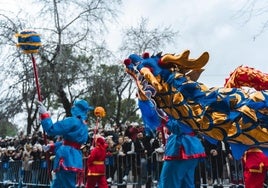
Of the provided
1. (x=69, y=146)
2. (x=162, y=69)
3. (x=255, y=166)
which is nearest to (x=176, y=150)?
(x=255, y=166)

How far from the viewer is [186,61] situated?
4.75 m

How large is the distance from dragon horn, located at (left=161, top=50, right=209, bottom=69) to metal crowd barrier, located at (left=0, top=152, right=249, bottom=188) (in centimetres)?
418

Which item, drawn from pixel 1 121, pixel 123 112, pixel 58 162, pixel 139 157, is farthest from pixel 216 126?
pixel 123 112

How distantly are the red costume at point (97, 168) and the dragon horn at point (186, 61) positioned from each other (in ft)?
14.3

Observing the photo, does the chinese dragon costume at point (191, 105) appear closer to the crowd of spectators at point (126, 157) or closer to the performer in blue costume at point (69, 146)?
the performer in blue costume at point (69, 146)

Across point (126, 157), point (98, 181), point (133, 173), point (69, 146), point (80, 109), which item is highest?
point (80, 109)

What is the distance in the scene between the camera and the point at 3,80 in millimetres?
15094

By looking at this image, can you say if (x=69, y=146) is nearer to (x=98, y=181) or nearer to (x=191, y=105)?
(x=98, y=181)

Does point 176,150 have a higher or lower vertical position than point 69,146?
lower

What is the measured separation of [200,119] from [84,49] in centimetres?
1147

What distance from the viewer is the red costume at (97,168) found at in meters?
8.62

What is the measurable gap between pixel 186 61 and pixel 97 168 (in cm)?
448

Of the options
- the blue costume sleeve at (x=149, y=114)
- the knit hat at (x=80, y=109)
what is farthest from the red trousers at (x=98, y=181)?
the blue costume sleeve at (x=149, y=114)

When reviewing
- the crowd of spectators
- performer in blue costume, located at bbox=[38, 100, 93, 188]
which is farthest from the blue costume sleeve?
the crowd of spectators
